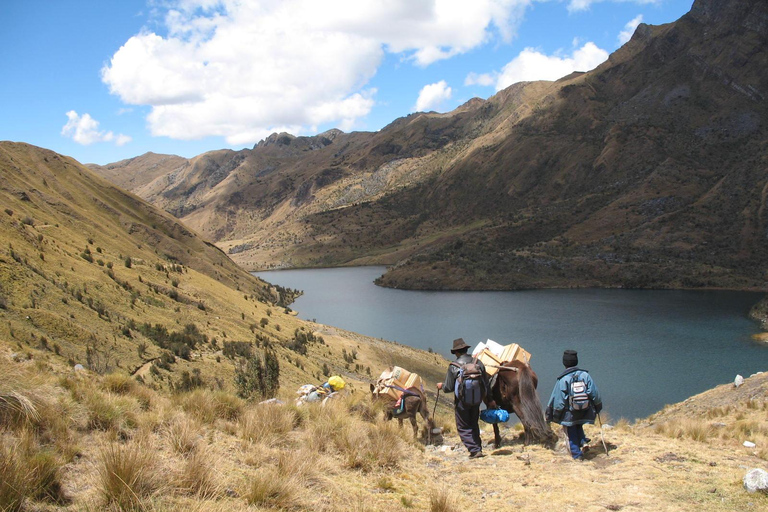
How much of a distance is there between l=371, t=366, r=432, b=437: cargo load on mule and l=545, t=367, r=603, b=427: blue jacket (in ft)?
8.09

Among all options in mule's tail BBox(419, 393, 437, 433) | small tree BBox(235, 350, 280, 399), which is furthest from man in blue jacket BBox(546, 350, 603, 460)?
small tree BBox(235, 350, 280, 399)

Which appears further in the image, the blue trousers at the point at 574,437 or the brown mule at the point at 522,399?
the brown mule at the point at 522,399

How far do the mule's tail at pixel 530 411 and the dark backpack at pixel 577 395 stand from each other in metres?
0.86

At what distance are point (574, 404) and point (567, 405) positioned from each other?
0.56 feet

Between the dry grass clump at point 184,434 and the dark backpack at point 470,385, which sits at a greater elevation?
the dark backpack at point 470,385

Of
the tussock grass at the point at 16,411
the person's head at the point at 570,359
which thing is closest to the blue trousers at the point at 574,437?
the person's head at the point at 570,359

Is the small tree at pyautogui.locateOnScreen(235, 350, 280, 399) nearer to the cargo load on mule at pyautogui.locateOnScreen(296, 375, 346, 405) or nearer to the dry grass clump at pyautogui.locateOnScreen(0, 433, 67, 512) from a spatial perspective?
the cargo load on mule at pyautogui.locateOnScreen(296, 375, 346, 405)

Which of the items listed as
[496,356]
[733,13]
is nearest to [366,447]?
[496,356]

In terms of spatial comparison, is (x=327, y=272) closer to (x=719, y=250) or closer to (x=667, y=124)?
(x=719, y=250)

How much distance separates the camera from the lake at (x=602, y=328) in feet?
109

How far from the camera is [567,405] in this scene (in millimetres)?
7594

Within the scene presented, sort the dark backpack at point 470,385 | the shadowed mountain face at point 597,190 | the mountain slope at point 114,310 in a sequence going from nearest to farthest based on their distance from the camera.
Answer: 1. the dark backpack at point 470,385
2. the mountain slope at point 114,310
3. the shadowed mountain face at point 597,190

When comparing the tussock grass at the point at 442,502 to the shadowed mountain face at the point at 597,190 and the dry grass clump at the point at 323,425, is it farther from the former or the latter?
the shadowed mountain face at the point at 597,190

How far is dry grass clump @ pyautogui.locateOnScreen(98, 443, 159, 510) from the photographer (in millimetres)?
4023
